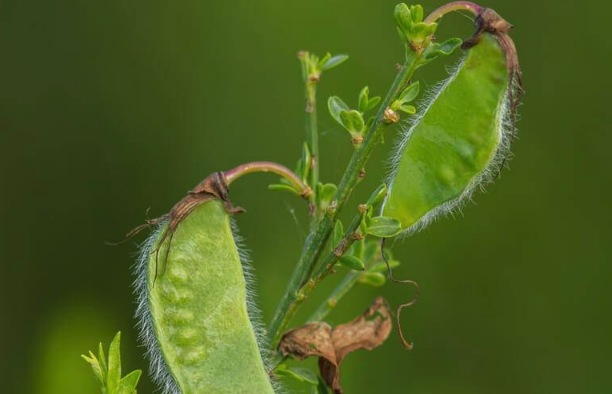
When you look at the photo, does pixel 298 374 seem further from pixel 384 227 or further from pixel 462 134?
pixel 462 134

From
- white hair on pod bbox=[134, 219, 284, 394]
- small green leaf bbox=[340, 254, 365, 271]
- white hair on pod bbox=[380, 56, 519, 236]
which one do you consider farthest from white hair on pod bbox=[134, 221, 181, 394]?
white hair on pod bbox=[380, 56, 519, 236]

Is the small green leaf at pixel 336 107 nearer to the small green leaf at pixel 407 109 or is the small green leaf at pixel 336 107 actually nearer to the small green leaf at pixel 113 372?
the small green leaf at pixel 407 109

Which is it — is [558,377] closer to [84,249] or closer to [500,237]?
[500,237]

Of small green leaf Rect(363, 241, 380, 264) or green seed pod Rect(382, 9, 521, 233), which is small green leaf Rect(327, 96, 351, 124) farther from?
small green leaf Rect(363, 241, 380, 264)

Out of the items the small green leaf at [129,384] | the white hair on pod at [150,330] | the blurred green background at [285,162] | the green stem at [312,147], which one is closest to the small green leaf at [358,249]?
the green stem at [312,147]

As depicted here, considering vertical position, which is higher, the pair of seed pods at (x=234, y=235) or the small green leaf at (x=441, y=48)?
the small green leaf at (x=441, y=48)
